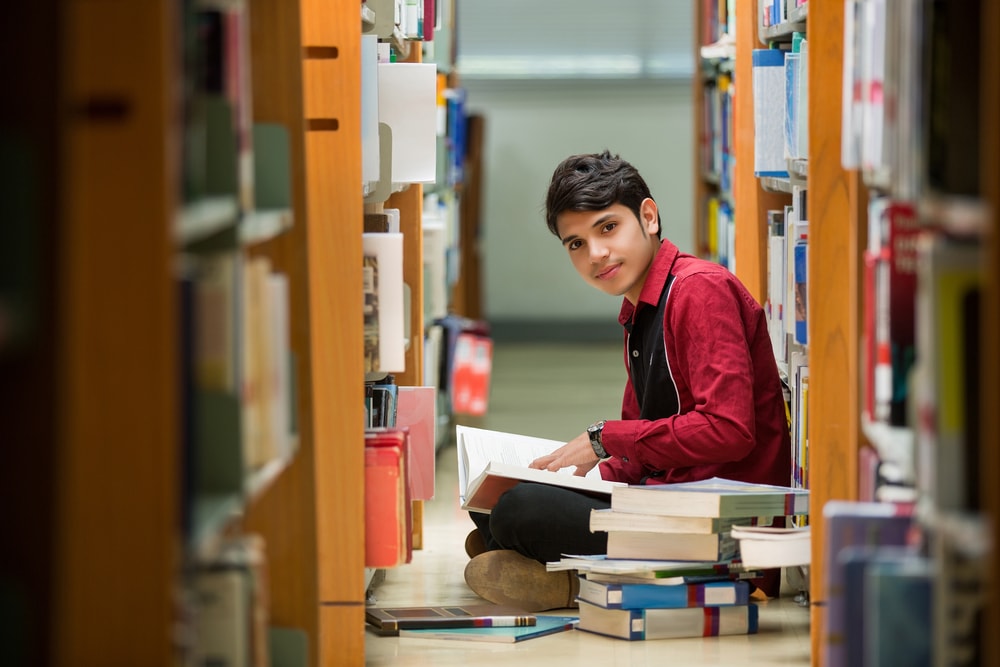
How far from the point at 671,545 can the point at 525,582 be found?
402mm

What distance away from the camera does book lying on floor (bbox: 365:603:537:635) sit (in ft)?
8.91

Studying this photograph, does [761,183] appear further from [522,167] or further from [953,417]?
[522,167]

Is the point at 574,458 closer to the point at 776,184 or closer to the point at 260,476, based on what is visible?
the point at 776,184

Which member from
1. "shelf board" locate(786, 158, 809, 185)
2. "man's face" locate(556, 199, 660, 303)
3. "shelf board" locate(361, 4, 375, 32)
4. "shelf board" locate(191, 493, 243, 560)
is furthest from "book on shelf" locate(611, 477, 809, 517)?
"shelf board" locate(191, 493, 243, 560)

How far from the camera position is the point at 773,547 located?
95.7 inches

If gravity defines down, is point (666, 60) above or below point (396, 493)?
above

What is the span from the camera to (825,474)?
7.86ft

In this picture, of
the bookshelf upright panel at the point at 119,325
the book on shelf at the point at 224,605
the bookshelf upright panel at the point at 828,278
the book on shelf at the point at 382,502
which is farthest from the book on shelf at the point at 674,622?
the bookshelf upright panel at the point at 119,325

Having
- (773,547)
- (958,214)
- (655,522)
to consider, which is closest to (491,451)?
(655,522)

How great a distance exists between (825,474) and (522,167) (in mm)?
5504

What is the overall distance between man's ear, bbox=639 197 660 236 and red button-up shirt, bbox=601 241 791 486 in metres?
0.06

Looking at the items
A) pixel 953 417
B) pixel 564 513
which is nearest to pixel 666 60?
pixel 564 513

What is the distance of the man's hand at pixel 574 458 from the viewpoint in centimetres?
285

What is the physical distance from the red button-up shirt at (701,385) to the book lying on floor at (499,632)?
0.37 meters
